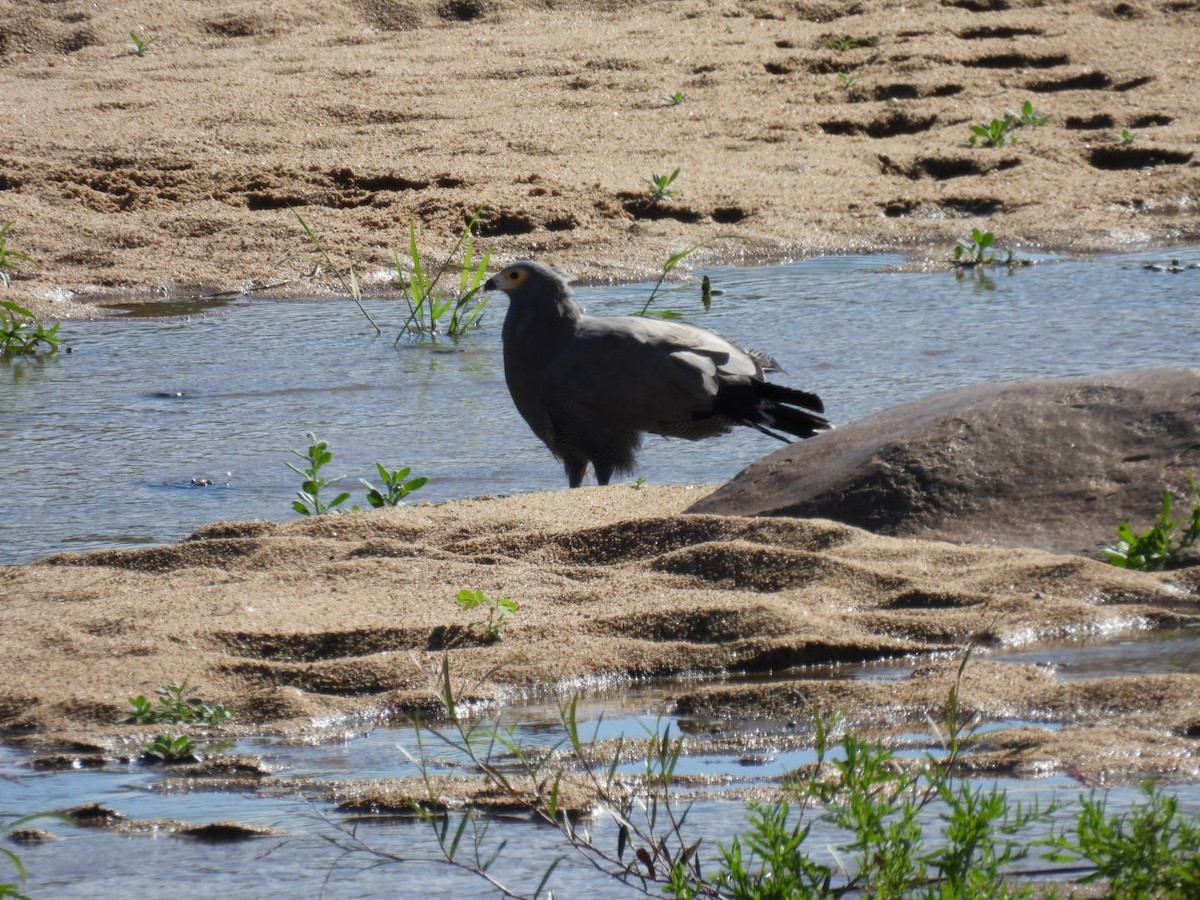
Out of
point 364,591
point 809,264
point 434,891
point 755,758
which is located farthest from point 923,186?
point 434,891

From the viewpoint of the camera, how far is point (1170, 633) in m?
3.60

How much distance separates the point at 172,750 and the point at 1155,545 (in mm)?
2251

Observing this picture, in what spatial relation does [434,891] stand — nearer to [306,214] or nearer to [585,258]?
[585,258]

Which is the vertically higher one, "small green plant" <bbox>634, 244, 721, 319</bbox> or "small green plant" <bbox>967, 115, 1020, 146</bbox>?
"small green plant" <bbox>967, 115, 1020, 146</bbox>

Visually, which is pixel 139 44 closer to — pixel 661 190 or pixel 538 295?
pixel 661 190

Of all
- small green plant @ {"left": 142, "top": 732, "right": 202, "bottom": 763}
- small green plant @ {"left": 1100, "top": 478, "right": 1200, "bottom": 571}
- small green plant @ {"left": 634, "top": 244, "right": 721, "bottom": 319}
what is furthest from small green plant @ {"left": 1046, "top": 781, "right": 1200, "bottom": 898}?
small green plant @ {"left": 634, "top": 244, "right": 721, "bottom": 319}

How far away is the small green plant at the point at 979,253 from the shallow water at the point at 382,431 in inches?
8.7

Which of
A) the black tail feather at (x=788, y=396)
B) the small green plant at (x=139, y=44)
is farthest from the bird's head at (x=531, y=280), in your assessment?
the small green plant at (x=139, y=44)

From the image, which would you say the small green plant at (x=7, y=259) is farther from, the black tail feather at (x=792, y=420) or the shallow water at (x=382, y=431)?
the black tail feather at (x=792, y=420)

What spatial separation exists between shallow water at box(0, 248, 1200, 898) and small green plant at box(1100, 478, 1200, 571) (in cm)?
48

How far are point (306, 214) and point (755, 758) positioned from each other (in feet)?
25.2

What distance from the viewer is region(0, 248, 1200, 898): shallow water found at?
8.43 feet

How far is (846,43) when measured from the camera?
13289 millimetres

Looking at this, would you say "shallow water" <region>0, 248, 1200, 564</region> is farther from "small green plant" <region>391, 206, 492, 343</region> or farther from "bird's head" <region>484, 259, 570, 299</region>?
"bird's head" <region>484, 259, 570, 299</region>
